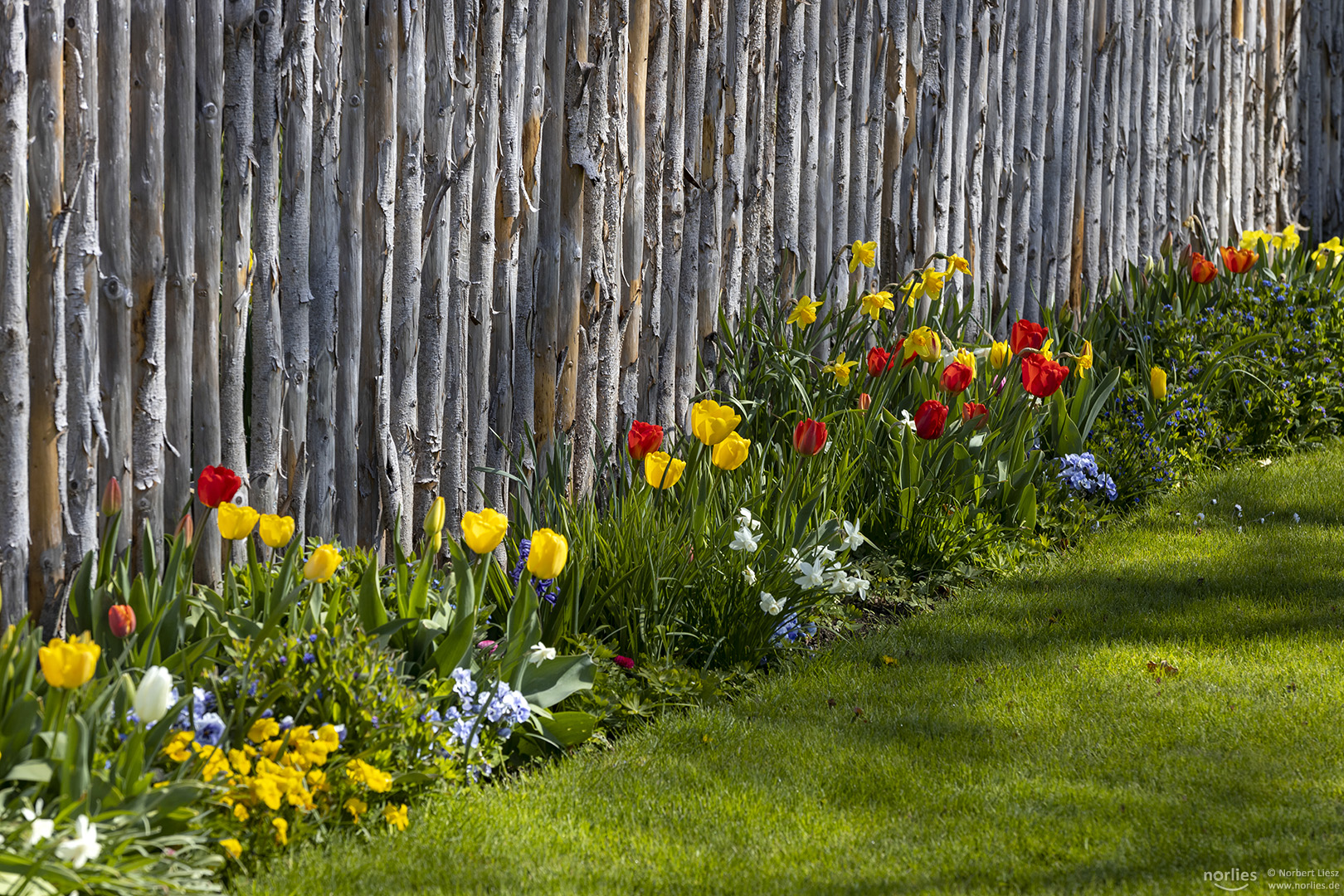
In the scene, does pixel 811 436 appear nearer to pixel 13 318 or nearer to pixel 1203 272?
pixel 13 318

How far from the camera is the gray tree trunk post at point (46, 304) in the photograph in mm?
2414

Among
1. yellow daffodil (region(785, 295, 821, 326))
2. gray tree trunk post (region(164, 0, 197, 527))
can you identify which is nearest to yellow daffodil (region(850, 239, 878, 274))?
yellow daffodil (region(785, 295, 821, 326))

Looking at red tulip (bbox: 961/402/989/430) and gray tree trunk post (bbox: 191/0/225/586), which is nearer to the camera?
gray tree trunk post (bbox: 191/0/225/586)

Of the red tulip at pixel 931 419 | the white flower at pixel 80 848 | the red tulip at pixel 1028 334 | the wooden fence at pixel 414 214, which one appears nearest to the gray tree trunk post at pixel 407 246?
the wooden fence at pixel 414 214

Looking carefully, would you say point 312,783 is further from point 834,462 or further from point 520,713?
point 834,462

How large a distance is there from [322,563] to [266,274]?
85cm

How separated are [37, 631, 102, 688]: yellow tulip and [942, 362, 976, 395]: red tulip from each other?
2.73m

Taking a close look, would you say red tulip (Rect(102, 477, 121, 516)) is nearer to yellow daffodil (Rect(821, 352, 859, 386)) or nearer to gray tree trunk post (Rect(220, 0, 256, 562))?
gray tree trunk post (Rect(220, 0, 256, 562))

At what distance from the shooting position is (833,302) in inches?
183

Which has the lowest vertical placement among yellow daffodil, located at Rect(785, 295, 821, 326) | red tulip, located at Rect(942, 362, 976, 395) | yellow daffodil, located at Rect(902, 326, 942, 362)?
red tulip, located at Rect(942, 362, 976, 395)

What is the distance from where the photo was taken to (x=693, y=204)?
4070 millimetres

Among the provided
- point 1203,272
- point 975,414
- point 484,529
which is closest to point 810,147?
point 975,414

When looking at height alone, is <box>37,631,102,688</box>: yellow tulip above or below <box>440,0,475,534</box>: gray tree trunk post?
below

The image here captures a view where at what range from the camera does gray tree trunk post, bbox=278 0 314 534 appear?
2850 mm
